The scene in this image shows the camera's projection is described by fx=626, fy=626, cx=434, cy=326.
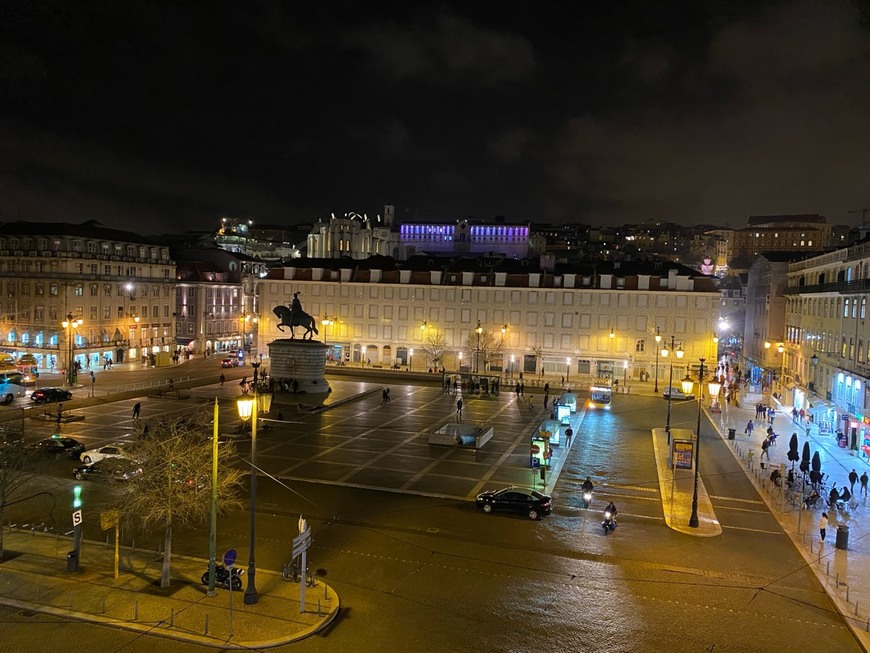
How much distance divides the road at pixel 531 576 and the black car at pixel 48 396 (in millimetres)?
21726

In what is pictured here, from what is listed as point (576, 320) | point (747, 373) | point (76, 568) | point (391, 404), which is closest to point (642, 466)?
point (391, 404)

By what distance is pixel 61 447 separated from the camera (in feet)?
104

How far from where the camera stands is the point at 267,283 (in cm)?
7981

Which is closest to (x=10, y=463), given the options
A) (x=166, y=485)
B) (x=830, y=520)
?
(x=166, y=485)

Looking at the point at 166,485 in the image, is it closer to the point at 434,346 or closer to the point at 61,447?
the point at 61,447

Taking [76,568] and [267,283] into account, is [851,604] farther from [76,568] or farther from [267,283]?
[267,283]

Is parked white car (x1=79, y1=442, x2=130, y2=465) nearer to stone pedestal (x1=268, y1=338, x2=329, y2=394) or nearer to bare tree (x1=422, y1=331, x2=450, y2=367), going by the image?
stone pedestal (x1=268, y1=338, x2=329, y2=394)

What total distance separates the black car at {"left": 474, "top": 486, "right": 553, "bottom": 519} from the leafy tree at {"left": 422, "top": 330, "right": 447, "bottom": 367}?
4735 centimetres

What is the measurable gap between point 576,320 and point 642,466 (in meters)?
39.1

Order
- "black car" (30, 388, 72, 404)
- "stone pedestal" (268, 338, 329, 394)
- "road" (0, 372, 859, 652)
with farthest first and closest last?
"stone pedestal" (268, 338, 329, 394) < "black car" (30, 388, 72, 404) < "road" (0, 372, 859, 652)

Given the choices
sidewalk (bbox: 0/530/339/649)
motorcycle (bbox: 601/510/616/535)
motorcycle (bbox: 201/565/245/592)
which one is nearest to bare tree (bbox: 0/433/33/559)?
sidewalk (bbox: 0/530/339/649)

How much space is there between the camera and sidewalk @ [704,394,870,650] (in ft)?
59.4

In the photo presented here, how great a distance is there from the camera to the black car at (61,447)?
31.2 meters

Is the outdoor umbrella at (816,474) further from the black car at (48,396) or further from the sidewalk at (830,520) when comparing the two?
→ the black car at (48,396)
